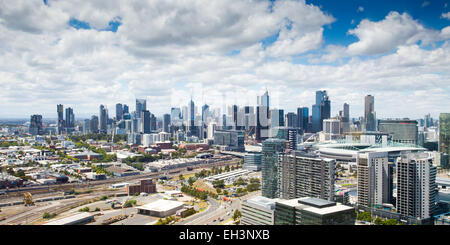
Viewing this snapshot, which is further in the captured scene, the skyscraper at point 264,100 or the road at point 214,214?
the skyscraper at point 264,100

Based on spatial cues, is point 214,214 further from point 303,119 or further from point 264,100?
point 303,119

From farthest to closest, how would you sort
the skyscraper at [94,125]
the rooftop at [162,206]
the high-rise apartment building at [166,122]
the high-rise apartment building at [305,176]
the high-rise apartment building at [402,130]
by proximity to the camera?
the skyscraper at [94,125] → the high-rise apartment building at [166,122] → the high-rise apartment building at [402,130] → the rooftop at [162,206] → the high-rise apartment building at [305,176]

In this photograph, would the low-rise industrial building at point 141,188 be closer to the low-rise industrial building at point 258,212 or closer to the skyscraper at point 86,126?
the low-rise industrial building at point 258,212

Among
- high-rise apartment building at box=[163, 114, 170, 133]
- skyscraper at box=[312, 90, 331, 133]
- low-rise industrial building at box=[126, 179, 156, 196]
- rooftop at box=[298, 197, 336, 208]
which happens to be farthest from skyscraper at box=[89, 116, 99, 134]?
rooftop at box=[298, 197, 336, 208]

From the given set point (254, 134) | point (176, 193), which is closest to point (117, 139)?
point (254, 134)

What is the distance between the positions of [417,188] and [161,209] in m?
5.86

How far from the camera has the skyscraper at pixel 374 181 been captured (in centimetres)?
820

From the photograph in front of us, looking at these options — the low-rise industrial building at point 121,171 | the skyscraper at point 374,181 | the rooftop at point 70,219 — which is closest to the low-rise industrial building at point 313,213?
the skyscraper at point 374,181

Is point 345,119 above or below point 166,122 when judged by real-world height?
above

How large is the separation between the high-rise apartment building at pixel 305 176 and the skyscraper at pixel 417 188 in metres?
1.55

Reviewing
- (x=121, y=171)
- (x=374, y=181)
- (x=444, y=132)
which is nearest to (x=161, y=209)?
(x=374, y=181)

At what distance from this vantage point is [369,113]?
86.3 ft

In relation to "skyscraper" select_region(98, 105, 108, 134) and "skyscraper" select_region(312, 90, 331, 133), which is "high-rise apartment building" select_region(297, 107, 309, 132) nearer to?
"skyscraper" select_region(312, 90, 331, 133)
